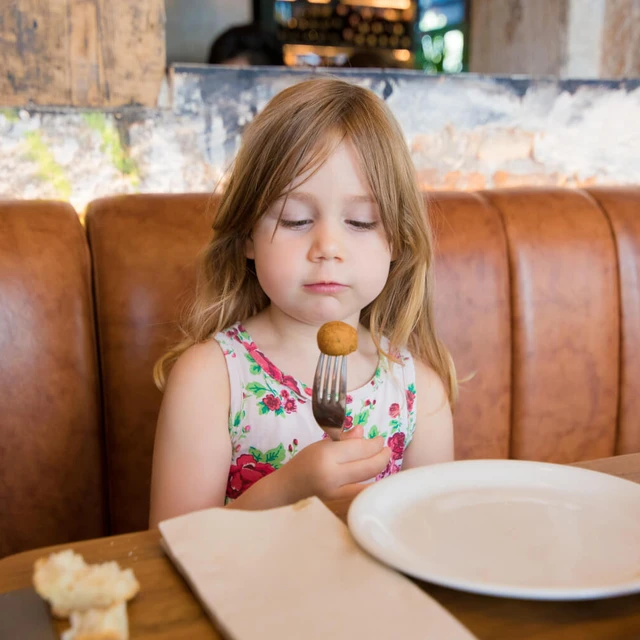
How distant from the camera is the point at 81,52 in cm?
164

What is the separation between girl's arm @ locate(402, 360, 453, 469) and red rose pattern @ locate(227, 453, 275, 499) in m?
0.27

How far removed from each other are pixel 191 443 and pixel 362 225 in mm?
426

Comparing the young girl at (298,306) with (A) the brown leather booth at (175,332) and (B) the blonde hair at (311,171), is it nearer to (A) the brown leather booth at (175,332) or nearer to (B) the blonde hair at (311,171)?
(B) the blonde hair at (311,171)

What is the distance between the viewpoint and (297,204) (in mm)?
1127

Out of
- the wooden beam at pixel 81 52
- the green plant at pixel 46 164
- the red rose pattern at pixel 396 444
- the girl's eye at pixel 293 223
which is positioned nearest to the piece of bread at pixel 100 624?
the girl's eye at pixel 293 223

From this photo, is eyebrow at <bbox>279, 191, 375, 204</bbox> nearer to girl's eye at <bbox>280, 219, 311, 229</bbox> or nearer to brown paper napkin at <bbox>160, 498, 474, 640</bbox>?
girl's eye at <bbox>280, 219, 311, 229</bbox>

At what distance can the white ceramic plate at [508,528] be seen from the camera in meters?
0.62

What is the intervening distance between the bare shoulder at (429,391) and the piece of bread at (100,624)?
874 mm

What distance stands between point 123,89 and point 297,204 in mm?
759

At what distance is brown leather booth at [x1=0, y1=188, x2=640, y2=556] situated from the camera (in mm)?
1382

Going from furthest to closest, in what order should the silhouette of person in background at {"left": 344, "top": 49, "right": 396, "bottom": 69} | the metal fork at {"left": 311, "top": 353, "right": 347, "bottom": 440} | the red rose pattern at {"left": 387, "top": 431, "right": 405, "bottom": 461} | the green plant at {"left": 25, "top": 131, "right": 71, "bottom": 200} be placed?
the silhouette of person in background at {"left": 344, "top": 49, "right": 396, "bottom": 69}, the green plant at {"left": 25, "top": 131, "right": 71, "bottom": 200}, the red rose pattern at {"left": 387, "top": 431, "right": 405, "bottom": 461}, the metal fork at {"left": 311, "top": 353, "right": 347, "bottom": 440}

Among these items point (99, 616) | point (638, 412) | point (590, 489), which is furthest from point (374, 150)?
point (638, 412)

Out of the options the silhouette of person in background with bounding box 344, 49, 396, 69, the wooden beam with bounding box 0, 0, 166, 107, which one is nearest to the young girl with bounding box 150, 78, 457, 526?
the wooden beam with bounding box 0, 0, 166, 107

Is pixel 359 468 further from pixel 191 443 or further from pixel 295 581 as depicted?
→ pixel 191 443
